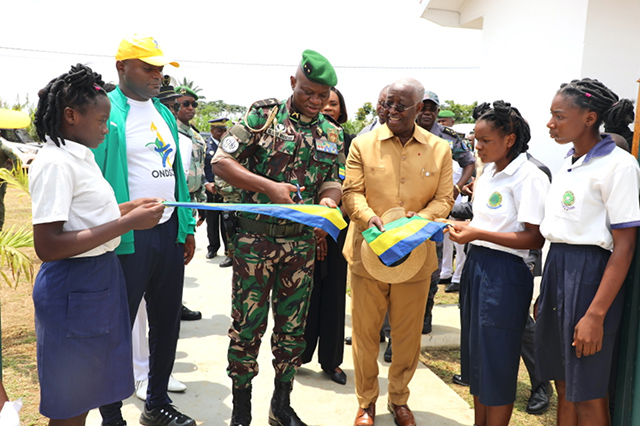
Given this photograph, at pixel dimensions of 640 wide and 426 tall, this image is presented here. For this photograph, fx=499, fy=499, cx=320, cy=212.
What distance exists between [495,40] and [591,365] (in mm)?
6722

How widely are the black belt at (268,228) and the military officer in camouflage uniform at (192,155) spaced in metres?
1.83

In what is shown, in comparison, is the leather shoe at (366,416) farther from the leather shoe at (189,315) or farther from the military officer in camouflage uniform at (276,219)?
the leather shoe at (189,315)

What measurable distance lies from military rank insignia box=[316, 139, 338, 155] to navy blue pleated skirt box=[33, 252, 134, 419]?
4.94 feet

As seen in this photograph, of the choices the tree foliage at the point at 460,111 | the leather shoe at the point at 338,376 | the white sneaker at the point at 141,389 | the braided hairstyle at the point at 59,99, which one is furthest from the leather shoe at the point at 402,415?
the tree foliage at the point at 460,111

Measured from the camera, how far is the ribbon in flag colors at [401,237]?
3.05 m

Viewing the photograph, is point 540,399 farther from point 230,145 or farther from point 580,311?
point 230,145

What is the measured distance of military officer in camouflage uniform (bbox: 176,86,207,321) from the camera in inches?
209

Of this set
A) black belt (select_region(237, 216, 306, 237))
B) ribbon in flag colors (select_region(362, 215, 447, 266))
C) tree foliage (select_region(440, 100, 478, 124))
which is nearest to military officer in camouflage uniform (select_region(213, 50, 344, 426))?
black belt (select_region(237, 216, 306, 237))

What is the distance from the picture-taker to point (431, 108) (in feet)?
17.8

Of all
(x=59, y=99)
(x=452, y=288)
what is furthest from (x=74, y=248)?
(x=452, y=288)

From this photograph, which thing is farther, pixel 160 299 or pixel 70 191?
pixel 160 299

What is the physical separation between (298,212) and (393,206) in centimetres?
87

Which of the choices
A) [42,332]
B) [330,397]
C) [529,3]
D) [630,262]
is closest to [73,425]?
[42,332]

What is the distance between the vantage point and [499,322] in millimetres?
2949
